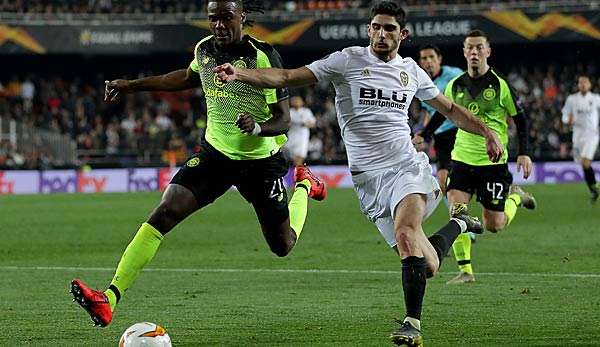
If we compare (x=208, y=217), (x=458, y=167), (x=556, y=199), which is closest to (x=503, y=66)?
(x=556, y=199)

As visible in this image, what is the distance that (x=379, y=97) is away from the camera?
8.58 metres

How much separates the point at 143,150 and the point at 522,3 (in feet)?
42.2

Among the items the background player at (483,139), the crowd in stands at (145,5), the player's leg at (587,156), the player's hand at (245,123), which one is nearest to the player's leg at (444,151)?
the background player at (483,139)

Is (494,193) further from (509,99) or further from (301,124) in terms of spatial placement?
(301,124)

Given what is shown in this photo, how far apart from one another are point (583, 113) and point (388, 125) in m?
18.7

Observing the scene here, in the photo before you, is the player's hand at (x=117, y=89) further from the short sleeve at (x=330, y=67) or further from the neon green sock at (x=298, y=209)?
the neon green sock at (x=298, y=209)

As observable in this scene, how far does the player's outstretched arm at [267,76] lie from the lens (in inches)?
295

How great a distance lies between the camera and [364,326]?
351 inches

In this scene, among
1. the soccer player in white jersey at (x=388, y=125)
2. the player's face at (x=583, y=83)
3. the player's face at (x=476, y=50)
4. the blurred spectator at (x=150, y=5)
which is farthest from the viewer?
the blurred spectator at (x=150, y=5)

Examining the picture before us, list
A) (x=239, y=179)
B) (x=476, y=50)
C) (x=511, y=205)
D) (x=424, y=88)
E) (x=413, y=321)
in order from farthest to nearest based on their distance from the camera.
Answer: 1. (x=511, y=205)
2. (x=476, y=50)
3. (x=239, y=179)
4. (x=424, y=88)
5. (x=413, y=321)

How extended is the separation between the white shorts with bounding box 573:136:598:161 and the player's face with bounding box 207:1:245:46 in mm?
17666

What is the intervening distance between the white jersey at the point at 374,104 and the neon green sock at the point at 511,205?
479cm

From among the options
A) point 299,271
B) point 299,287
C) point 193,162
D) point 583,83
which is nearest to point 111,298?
point 193,162

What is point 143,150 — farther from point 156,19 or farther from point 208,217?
point 208,217
